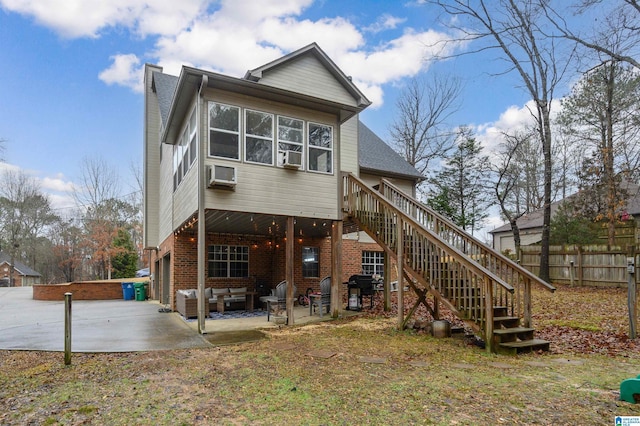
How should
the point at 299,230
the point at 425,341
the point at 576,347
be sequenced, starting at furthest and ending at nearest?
the point at 299,230 → the point at 425,341 → the point at 576,347

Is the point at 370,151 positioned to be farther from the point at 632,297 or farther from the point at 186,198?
the point at 632,297

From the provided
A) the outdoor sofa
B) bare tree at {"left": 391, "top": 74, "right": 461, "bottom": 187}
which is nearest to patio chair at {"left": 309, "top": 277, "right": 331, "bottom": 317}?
the outdoor sofa

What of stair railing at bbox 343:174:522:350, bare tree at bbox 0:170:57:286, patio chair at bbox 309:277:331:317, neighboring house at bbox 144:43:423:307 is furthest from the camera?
bare tree at bbox 0:170:57:286

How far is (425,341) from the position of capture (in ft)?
23.7

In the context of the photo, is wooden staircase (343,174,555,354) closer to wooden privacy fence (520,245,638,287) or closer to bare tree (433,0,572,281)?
wooden privacy fence (520,245,638,287)

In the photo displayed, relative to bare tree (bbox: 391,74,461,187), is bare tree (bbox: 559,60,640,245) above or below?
below

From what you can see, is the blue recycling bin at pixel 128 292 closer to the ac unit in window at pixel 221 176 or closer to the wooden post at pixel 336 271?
the wooden post at pixel 336 271

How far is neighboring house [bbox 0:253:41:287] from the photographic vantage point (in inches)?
1469

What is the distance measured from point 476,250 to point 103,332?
8732 mm

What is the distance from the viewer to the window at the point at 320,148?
1002cm

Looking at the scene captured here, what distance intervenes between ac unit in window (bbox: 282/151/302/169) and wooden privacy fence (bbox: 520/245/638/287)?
13258 millimetres

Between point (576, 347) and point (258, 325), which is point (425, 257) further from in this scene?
point (258, 325)

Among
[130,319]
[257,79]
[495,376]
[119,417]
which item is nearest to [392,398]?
[495,376]

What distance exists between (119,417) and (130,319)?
7851mm
